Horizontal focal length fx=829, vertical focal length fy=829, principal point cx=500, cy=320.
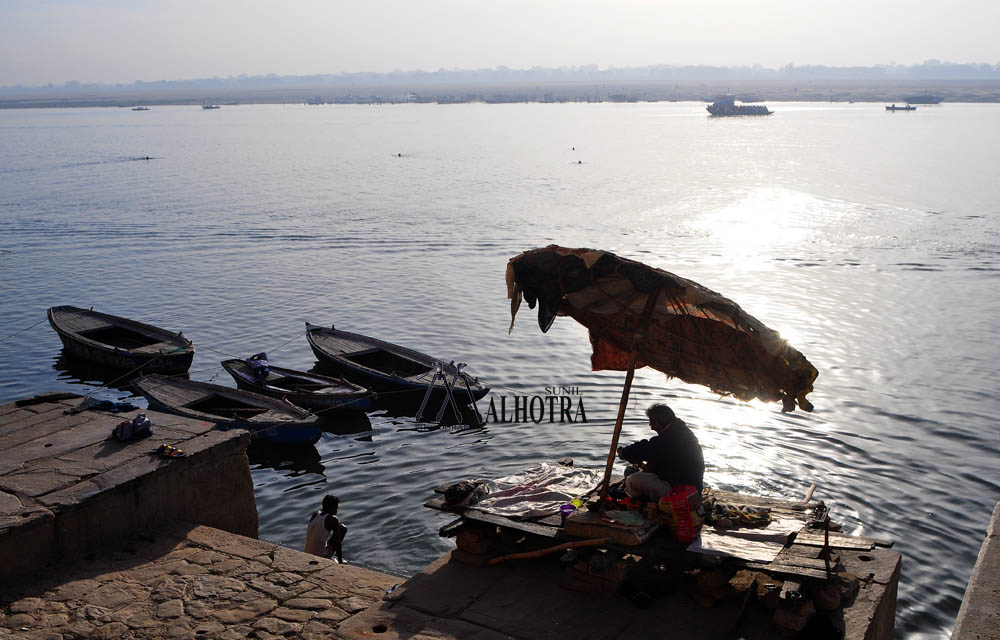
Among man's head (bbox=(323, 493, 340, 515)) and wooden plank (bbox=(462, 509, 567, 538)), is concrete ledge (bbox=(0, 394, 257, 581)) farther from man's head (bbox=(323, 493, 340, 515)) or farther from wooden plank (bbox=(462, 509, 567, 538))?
wooden plank (bbox=(462, 509, 567, 538))

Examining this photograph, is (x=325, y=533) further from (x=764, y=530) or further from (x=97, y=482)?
(x=764, y=530)

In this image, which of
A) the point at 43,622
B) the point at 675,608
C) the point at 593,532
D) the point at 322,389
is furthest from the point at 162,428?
the point at 322,389

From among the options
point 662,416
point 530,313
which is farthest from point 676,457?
point 530,313

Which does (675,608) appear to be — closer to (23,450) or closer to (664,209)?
(23,450)

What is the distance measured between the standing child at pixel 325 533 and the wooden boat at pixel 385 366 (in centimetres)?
877

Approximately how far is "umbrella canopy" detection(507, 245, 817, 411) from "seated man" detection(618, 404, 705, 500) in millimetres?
796

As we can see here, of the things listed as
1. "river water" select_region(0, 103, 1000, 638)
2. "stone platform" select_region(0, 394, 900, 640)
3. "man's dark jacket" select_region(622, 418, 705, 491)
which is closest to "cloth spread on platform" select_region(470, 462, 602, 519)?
"stone platform" select_region(0, 394, 900, 640)

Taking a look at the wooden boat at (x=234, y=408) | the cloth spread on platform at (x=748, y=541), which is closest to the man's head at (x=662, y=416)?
the cloth spread on platform at (x=748, y=541)

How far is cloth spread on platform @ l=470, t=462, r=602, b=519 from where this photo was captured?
25.7ft

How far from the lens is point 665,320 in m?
8.02

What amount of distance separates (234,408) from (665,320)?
1270 centimetres

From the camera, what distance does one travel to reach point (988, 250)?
3412 cm

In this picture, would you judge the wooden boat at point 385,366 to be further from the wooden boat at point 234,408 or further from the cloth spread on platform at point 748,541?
the cloth spread on platform at point 748,541

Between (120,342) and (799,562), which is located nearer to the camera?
(799,562)
